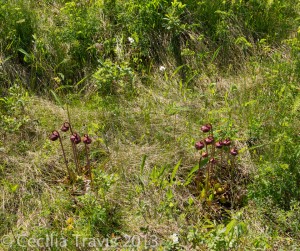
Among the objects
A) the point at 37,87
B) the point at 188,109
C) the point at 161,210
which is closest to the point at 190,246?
the point at 161,210

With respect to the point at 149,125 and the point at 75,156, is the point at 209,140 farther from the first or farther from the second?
the point at 75,156

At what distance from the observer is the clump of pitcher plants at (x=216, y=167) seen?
3.28 m

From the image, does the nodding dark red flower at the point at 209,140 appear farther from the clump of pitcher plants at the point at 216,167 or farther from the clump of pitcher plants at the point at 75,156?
the clump of pitcher plants at the point at 75,156

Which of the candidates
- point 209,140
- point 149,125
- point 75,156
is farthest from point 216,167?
point 75,156

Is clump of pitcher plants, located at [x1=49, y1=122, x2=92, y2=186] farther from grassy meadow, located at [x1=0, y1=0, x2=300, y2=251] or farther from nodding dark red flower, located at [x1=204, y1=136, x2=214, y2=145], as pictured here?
nodding dark red flower, located at [x1=204, y1=136, x2=214, y2=145]

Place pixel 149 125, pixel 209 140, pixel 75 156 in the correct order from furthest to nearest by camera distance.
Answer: pixel 149 125, pixel 75 156, pixel 209 140

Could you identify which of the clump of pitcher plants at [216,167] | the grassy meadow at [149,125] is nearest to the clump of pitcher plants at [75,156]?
the grassy meadow at [149,125]

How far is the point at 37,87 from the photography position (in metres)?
4.36

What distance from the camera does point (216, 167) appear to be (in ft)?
11.8

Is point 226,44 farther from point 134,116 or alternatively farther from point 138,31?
point 134,116

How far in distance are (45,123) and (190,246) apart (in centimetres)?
177

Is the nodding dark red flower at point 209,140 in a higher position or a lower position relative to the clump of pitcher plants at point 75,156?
higher

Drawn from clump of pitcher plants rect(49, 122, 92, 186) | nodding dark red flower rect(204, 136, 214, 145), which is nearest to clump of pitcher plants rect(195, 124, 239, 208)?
nodding dark red flower rect(204, 136, 214, 145)

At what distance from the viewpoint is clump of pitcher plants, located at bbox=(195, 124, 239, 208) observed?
3.28 m
